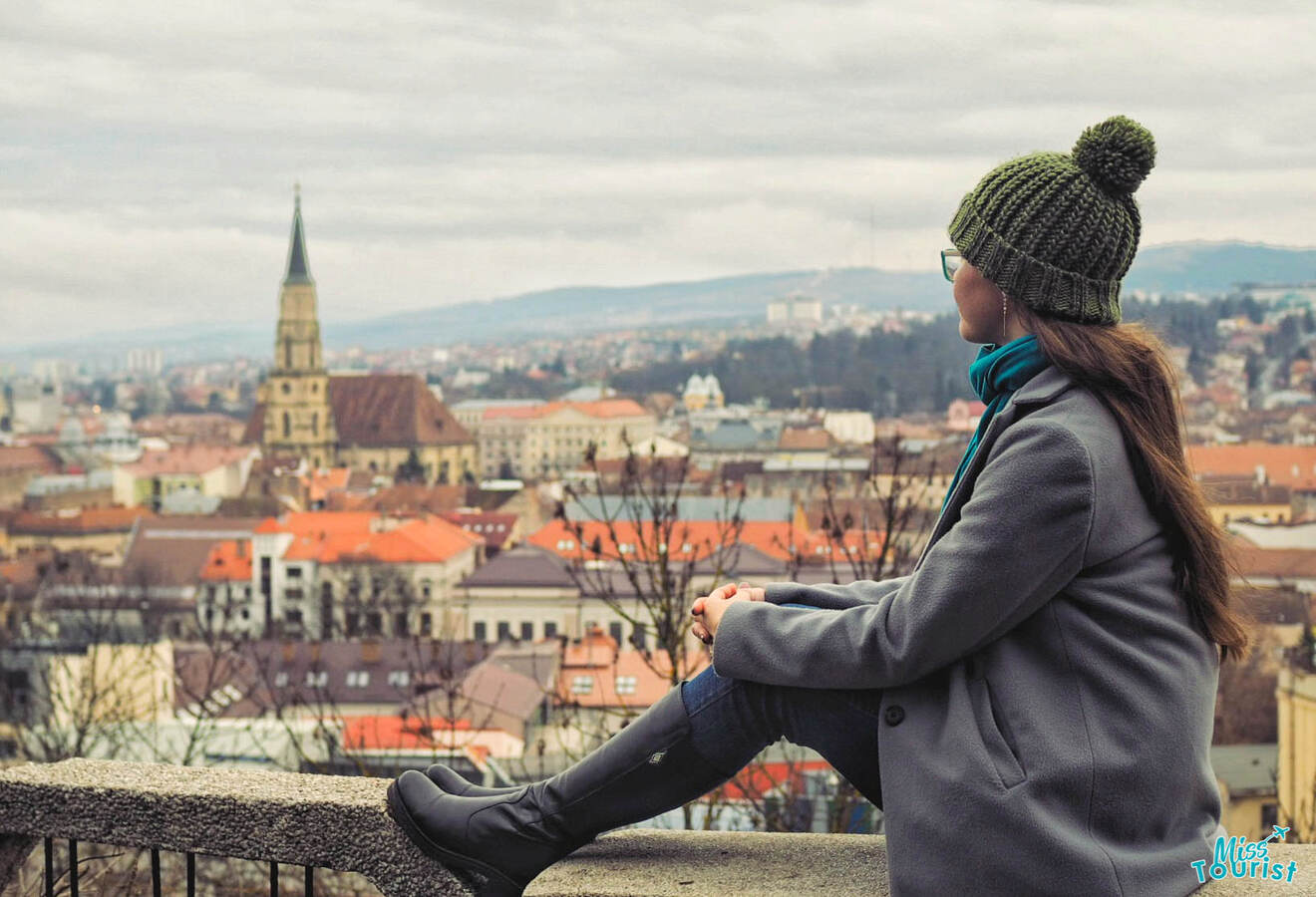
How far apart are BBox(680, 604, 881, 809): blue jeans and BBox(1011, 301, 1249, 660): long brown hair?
0.32 m

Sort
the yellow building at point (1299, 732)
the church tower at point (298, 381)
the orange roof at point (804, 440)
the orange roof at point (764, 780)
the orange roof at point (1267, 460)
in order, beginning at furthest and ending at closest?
the church tower at point (298, 381)
the orange roof at point (804, 440)
the orange roof at point (1267, 460)
the yellow building at point (1299, 732)
the orange roof at point (764, 780)

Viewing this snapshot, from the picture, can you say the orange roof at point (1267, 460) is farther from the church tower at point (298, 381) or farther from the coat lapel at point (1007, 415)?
the coat lapel at point (1007, 415)

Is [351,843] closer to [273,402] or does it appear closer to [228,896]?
[228,896]

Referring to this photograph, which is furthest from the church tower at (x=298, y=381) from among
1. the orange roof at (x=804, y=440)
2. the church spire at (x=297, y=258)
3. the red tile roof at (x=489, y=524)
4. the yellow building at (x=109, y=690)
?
the yellow building at (x=109, y=690)

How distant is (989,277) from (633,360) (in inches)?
4620

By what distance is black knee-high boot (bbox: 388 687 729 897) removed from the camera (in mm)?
1620

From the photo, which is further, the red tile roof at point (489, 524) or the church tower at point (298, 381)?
the church tower at point (298, 381)

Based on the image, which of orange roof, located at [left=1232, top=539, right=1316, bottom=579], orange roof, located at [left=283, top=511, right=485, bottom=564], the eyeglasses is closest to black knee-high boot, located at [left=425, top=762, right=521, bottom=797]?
the eyeglasses

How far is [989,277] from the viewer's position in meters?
1.48

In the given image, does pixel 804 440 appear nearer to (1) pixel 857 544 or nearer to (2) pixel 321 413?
(2) pixel 321 413

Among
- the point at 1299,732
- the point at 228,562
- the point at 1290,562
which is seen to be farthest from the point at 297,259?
the point at 1299,732

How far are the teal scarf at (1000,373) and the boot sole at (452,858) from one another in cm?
60

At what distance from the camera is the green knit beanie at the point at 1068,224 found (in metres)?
1.45

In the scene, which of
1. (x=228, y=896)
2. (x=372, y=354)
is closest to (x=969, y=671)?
(x=228, y=896)
